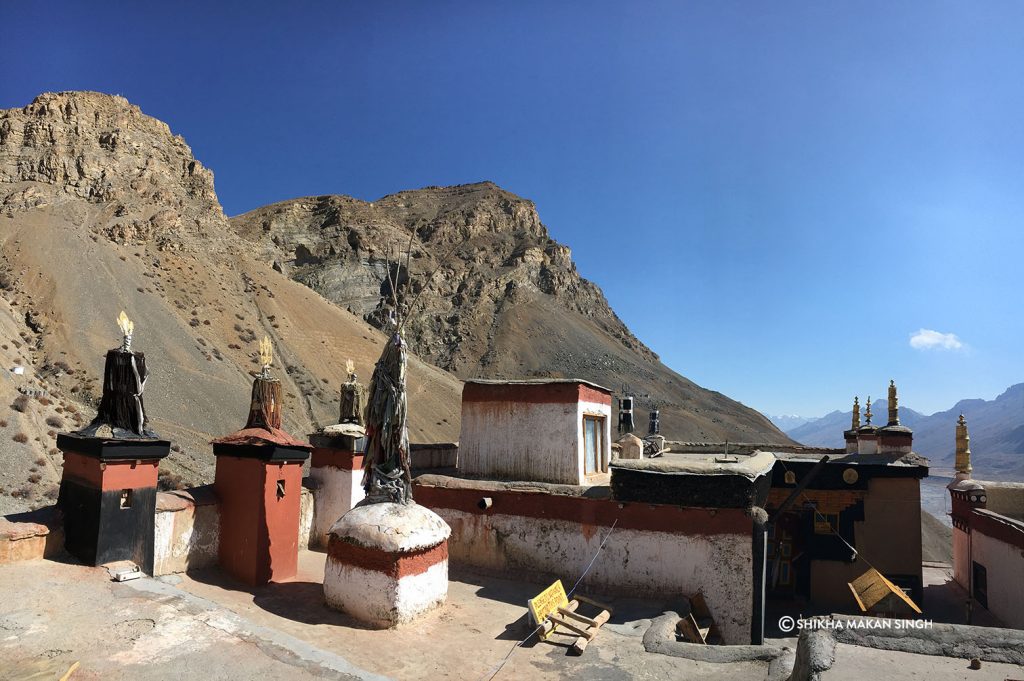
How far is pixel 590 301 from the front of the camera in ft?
344

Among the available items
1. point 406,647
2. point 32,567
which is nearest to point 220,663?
point 406,647

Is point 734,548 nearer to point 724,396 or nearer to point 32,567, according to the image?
point 32,567

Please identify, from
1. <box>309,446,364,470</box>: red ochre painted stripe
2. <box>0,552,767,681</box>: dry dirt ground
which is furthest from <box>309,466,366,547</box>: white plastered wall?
<box>0,552,767,681</box>: dry dirt ground

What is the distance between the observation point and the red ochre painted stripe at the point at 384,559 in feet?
33.1

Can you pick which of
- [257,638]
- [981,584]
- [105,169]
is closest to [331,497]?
[257,638]

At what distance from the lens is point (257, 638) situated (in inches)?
312

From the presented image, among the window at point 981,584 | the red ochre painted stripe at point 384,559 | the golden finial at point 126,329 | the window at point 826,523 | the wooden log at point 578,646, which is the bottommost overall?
the window at point 981,584

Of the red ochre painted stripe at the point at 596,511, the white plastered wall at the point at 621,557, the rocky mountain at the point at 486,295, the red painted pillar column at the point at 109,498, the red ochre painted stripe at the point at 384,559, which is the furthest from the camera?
the rocky mountain at the point at 486,295

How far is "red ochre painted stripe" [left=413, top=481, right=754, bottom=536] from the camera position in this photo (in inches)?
476

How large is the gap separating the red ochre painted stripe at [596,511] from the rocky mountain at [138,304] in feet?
51.5

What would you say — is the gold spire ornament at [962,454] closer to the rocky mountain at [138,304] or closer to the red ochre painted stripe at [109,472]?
the red ochre painted stripe at [109,472]

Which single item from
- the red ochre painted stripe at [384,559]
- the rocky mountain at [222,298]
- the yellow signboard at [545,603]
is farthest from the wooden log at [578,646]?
the rocky mountain at [222,298]

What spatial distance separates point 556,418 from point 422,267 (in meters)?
80.6

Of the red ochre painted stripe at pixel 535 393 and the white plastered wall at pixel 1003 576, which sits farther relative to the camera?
the white plastered wall at pixel 1003 576
